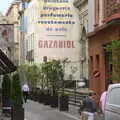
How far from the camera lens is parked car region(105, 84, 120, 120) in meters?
14.4

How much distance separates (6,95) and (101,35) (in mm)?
13059

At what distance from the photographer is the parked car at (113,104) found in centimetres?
1435

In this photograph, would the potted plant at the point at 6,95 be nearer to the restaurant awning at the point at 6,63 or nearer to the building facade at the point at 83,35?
the restaurant awning at the point at 6,63

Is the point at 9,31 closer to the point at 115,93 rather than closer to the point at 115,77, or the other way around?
the point at 115,77

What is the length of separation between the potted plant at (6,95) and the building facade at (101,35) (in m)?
8.19

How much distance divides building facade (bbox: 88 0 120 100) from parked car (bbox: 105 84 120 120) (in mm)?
15694

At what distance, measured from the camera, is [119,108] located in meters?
14.1

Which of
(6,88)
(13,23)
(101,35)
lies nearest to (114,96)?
(6,88)

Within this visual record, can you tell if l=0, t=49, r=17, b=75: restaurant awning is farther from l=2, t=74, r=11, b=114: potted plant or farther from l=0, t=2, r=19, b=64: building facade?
l=0, t=2, r=19, b=64: building facade

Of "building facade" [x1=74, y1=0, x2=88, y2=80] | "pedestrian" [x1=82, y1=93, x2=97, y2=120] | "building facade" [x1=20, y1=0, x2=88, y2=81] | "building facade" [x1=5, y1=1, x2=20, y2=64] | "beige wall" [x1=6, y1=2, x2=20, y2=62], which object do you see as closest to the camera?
"pedestrian" [x1=82, y1=93, x2=97, y2=120]

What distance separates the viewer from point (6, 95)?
26250mm

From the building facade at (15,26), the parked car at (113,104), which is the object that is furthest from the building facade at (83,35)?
the parked car at (113,104)

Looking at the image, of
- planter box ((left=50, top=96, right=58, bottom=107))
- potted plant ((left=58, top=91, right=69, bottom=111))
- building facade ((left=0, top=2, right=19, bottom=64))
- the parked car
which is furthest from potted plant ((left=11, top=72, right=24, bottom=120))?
building facade ((left=0, top=2, right=19, bottom=64))

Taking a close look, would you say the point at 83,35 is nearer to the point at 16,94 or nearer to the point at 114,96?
the point at 16,94
